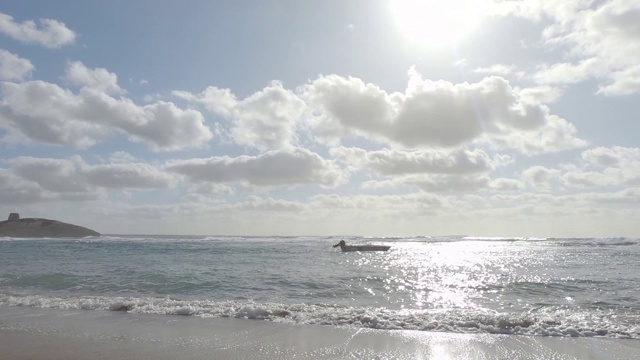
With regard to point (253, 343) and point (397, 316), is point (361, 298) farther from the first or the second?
point (253, 343)

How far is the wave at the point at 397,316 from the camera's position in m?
10.8

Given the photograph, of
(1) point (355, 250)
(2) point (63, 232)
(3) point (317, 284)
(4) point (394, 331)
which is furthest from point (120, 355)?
(2) point (63, 232)

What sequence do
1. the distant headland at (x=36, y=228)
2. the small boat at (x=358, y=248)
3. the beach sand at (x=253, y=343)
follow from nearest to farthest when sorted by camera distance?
the beach sand at (x=253, y=343), the small boat at (x=358, y=248), the distant headland at (x=36, y=228)

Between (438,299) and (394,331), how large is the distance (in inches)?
244

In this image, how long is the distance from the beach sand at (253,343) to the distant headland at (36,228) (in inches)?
4662

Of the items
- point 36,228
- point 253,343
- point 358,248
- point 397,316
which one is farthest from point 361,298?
point 36,228

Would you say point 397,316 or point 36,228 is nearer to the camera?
point 397,316

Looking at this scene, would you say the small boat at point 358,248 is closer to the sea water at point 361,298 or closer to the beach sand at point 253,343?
the sea water at point 361,298

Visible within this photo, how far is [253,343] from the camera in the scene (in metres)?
9.05

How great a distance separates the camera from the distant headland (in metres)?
112

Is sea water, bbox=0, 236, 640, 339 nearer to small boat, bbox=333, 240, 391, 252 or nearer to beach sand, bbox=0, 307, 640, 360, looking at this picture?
beach sand, bbox=0, 307, 640, 360

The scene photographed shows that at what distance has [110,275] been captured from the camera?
22.3 meters

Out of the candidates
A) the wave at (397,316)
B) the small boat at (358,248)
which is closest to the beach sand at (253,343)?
the wave at (397,316)

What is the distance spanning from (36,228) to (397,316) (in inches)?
4886
